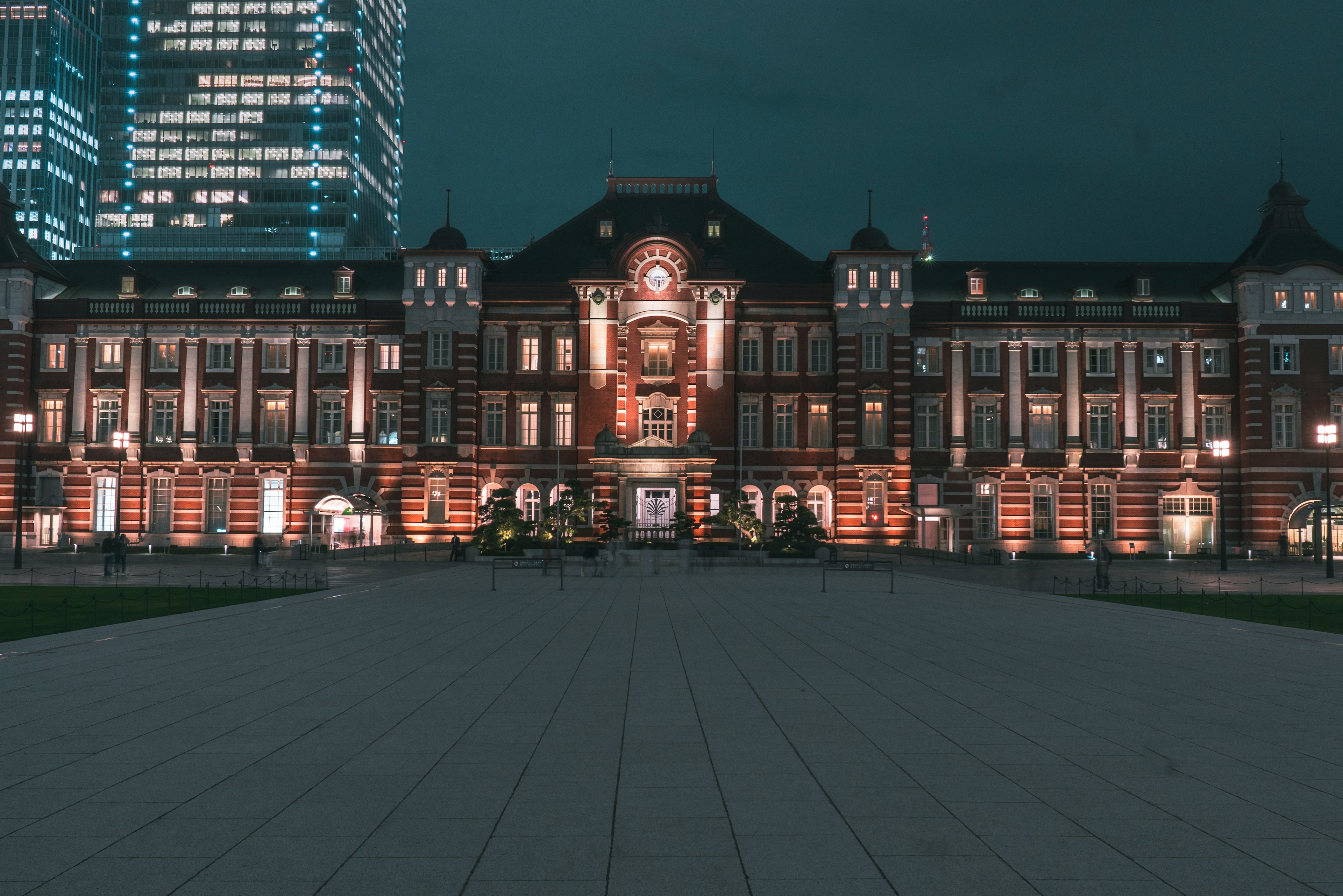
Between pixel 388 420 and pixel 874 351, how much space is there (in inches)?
1175

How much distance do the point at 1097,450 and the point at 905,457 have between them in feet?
40.1

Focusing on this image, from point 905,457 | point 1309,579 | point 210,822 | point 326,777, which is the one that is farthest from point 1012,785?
point 905,457

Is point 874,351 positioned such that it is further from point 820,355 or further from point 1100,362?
point 1100,362

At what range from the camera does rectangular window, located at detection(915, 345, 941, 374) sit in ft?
204

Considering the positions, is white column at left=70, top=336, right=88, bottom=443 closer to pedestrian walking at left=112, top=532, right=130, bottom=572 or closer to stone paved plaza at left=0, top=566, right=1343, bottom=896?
pedestrian walking at left=112, top=532, right=130, bottom=572

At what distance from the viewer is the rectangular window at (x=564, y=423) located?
62.1 metres

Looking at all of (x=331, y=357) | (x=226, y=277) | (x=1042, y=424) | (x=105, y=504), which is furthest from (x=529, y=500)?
(x=1042, y=424)

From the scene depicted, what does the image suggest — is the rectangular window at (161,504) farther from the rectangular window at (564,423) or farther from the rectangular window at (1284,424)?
the rectangular window at (1284,424)

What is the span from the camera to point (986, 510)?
2442 inches

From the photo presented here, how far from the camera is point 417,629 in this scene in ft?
67.8

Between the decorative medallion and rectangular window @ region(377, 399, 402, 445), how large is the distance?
17.0 metres

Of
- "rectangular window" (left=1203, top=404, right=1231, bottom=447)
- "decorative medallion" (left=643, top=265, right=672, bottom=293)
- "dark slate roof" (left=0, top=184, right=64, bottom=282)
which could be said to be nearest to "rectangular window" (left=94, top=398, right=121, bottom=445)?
"dark slate roof" (left=0, top=184, right=64, bottom=282)

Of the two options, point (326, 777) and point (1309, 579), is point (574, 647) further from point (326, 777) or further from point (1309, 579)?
point (1309, 579)

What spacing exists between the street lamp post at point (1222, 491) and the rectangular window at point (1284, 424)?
253 cm
